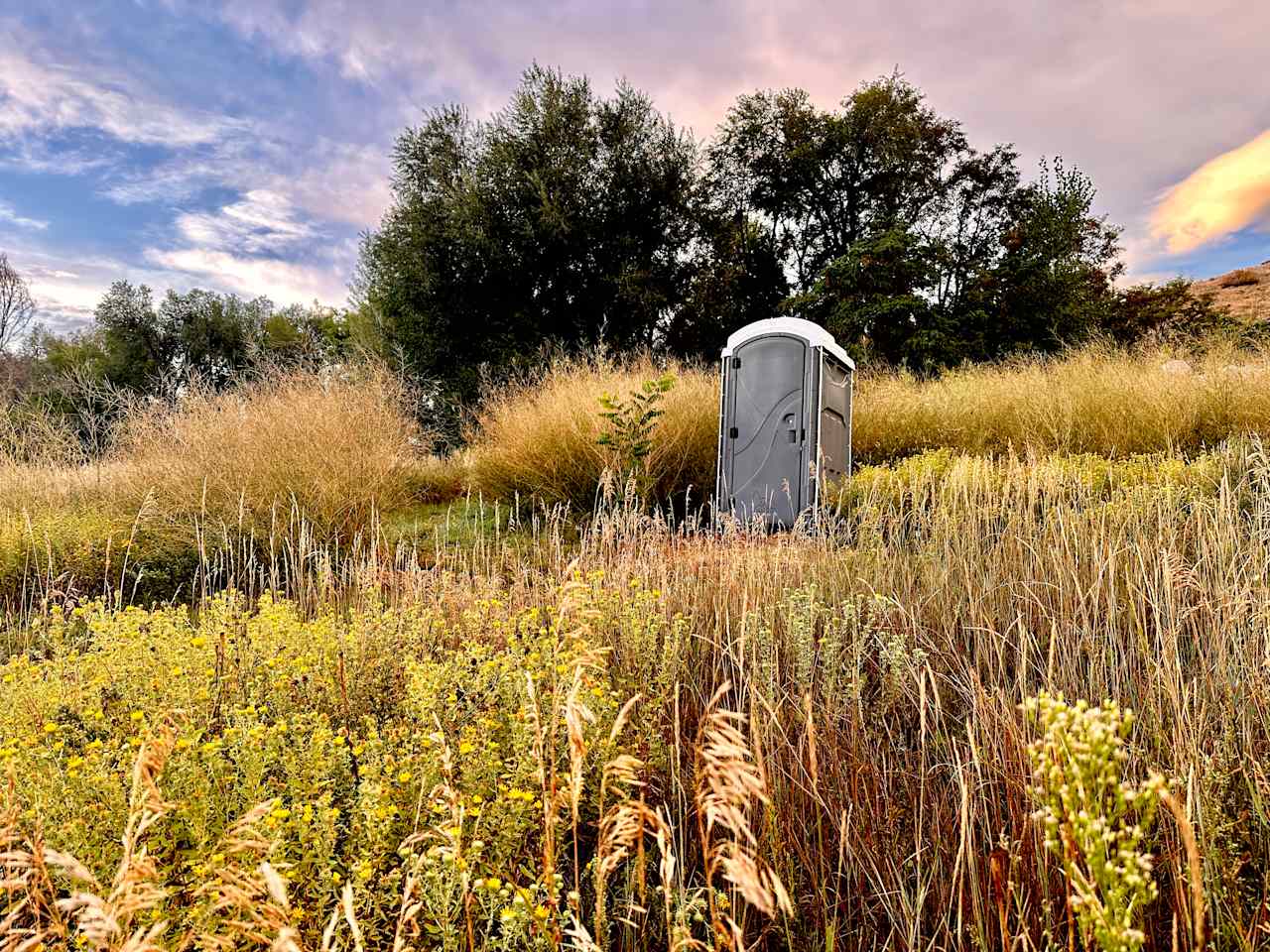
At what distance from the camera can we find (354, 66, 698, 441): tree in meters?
13.5

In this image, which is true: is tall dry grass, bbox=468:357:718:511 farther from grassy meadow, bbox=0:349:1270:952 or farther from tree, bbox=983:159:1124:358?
tree, bbox=983:159:1124:358

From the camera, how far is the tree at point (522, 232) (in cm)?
1348

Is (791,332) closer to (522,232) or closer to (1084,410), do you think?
(1084,410)

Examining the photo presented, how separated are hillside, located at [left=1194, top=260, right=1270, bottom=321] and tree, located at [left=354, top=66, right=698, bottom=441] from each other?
625 inches

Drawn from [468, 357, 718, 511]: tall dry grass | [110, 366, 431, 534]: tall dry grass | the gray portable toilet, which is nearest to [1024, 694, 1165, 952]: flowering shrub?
the gray portable toilet

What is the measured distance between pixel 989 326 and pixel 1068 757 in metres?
16.3

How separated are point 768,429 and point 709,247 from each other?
10.7m

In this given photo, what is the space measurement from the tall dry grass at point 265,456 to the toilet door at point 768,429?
2.95 metres

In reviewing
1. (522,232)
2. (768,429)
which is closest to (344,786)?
(768,429)

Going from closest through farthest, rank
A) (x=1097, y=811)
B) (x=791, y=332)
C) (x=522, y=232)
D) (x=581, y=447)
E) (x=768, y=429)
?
(x=1097, y=811)
(x=791, y=332)
(x=768, y=429)
(x=581, y=447)
(x=522, y=232)

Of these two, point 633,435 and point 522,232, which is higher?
point 522,232

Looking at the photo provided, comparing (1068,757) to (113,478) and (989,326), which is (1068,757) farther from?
(989,326)

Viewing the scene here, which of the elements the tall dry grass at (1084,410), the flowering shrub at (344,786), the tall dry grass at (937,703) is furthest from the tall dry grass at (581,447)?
the flowering shrub at (344,786)

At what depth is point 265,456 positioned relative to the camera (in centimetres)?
579
